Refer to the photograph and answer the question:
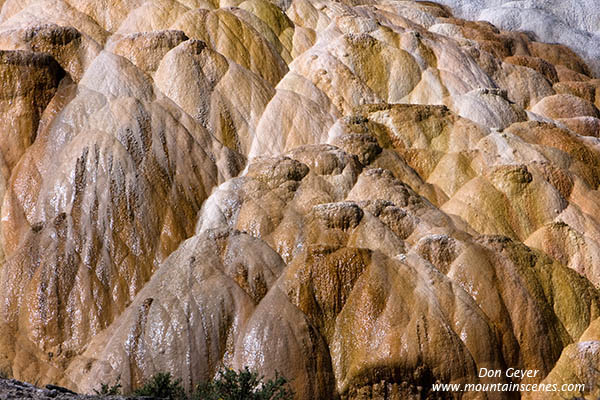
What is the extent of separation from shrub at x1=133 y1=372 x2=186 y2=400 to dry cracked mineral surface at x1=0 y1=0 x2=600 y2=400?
0.95 meters

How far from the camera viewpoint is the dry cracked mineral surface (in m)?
14.1

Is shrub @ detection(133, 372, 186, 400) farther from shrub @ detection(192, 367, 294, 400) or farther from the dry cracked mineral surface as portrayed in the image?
the dry cracked mineral surface

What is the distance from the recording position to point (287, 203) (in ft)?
55.0

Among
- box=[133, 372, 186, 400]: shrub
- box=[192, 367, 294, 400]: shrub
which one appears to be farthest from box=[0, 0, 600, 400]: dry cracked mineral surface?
box=[192, 367, 294, 400]: shrub

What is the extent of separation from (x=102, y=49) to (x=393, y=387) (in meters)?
10.1

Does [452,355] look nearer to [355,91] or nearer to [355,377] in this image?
[355,377]

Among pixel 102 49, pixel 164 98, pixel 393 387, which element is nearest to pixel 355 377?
pixel 393 387

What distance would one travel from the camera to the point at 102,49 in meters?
20.0

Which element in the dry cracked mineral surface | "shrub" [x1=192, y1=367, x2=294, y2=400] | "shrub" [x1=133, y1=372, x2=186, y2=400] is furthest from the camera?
the dry cracked mineral surface

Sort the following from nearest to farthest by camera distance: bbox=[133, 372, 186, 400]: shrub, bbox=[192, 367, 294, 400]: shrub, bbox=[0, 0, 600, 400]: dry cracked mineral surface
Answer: bbox=[192, 367, 294, 400]: shrub < bbox=[133, 372, 186, 400]: shrub < bbox=[0, 0, 600, 400]: dry cracked mineral surface

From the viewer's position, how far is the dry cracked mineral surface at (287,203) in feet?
46.3

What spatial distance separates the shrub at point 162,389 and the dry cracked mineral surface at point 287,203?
0.95 meters

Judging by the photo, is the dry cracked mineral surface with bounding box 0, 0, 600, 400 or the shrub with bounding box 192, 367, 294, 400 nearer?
the shrub with bounding box 192, 367, 294, 400

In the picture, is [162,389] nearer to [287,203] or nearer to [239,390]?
[239,390]
